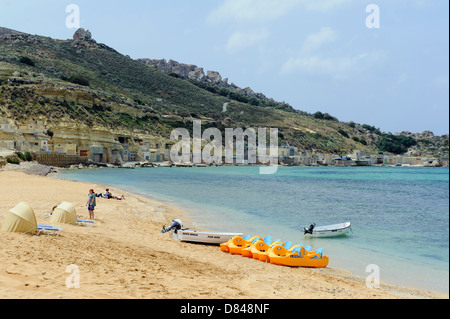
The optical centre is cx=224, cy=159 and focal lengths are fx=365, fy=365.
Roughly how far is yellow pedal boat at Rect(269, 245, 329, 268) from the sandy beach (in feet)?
0.99

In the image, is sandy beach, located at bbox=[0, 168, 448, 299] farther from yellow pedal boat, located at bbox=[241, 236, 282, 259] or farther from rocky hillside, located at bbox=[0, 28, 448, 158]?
rocky hillside, located at bbox=[0, 28, 448, 158]

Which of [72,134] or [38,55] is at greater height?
[38,55]

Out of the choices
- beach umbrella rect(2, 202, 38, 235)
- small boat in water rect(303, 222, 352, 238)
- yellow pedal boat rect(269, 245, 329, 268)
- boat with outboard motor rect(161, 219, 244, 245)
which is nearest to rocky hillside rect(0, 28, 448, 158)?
boat with outboard motor rect(161, 219, 244, 245)

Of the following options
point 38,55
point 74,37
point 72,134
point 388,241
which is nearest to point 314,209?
point 388,241

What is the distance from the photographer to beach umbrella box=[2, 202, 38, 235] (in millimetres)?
9172

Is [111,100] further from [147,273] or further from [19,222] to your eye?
[147,273]

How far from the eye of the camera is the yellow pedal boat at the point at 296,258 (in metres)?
10.1

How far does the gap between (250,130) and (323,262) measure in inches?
3578

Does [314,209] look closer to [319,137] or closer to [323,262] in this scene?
[323,262]

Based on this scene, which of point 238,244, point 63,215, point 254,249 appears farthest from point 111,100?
point 254,249

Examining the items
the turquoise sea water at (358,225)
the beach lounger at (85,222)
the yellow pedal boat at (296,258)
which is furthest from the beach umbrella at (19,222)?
the turquoise sea water at (358,225)

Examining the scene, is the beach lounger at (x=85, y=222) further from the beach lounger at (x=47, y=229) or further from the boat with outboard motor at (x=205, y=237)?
the boat with outboard motor at (x=205, y=237)
